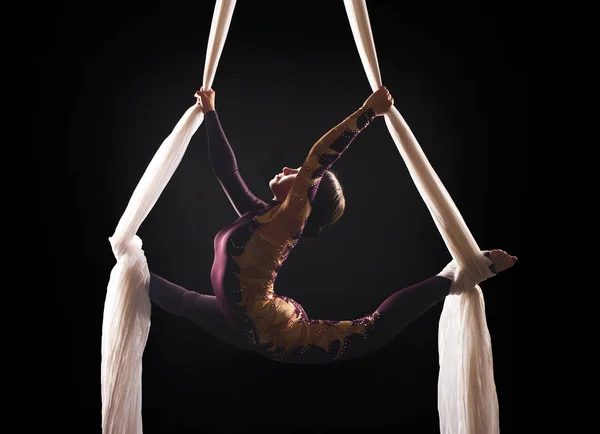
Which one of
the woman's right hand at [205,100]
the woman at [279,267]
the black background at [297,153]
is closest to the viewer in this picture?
the woman at [279,267]

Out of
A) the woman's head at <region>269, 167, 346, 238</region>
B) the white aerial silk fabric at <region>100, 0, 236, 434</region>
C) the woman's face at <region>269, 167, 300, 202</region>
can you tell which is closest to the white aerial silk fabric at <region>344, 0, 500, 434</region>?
the woman's head at <region>269, 167, 346, 238</region>

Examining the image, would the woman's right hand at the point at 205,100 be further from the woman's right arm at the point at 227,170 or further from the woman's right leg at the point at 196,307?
the woman's right leg at the point at 196,307

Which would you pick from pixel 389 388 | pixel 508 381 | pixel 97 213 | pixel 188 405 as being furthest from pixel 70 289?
pixel 508 381

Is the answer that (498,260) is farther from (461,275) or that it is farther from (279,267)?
(279,267)

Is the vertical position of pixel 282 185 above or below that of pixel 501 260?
above

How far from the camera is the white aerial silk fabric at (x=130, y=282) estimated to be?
1959mm

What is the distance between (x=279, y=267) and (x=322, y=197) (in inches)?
9.9

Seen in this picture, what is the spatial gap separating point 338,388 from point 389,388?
18 cm

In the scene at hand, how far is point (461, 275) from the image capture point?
6.49 feet

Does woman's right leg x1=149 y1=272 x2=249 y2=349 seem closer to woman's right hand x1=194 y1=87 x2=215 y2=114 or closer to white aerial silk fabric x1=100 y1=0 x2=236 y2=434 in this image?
white aerial silk fabric x1=100 y1=0 x2=236 y2=434

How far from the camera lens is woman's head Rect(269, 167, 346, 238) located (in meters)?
1.97

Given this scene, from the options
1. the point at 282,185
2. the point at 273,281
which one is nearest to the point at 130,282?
the point at 273,281

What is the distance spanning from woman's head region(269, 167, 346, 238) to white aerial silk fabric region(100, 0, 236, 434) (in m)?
0.33

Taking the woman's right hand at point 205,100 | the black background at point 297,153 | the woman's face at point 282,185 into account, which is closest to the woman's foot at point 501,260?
the black background at point 297,153
